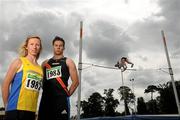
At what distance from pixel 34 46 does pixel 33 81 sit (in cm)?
43

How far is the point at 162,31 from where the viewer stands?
13.9 metres

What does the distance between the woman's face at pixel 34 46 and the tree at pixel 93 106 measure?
7198cm

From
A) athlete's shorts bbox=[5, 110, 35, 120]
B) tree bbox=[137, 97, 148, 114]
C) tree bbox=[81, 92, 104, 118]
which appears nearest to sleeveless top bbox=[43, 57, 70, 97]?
athlete's shorts bbox=[5, 110, 35, 120]

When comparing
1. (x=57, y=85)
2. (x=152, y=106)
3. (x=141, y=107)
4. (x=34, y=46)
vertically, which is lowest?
(x=57, y=85)

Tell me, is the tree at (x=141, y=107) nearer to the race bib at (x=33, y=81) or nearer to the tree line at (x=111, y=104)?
the tree line at (x=111, y=104)

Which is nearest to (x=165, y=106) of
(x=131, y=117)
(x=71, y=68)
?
(x=131, y=117)

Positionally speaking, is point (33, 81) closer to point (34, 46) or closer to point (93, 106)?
point (34, 46)

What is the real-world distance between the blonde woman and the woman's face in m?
0.11

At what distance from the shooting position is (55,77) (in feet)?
12.5

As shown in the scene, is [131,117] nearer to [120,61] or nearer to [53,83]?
[53,83]

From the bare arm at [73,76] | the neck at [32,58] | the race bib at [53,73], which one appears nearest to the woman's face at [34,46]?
the neck at [32,58]

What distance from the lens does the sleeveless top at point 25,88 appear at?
3.12m

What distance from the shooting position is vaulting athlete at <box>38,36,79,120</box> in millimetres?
3670

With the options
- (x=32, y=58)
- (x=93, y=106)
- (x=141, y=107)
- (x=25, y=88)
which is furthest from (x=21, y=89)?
(x=93, y=106)
